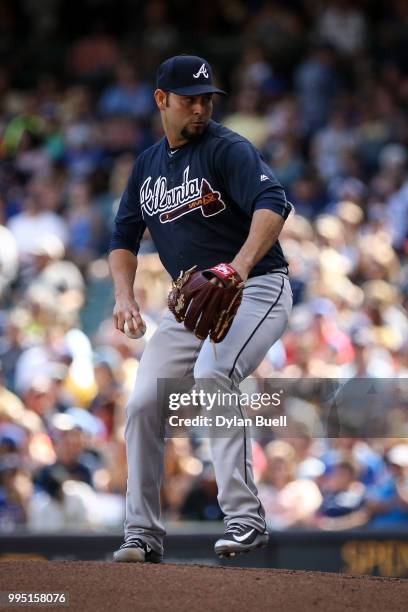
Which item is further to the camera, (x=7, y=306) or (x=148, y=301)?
(x=7, y=306)

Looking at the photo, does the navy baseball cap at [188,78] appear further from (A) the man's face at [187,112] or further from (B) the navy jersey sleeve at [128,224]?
(B) the navy jersey sleeve at [128,224]

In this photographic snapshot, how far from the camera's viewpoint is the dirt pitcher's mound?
465 centimetres

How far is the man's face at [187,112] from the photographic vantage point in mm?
5348

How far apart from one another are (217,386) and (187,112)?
1.16m

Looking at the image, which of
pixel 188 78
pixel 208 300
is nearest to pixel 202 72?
pixel 188 78

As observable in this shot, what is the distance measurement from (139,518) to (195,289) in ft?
3.37

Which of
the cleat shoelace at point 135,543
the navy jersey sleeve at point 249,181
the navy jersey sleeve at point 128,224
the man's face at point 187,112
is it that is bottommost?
the cleat shoelace at point 135,543

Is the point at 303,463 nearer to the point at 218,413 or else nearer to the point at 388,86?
the point at 218,413

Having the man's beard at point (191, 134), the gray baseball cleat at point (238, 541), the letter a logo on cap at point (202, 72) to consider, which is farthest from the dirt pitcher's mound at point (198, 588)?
the letter a logo on cap at point (202, 72)

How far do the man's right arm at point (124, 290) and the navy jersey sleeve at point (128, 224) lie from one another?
1.5 inches

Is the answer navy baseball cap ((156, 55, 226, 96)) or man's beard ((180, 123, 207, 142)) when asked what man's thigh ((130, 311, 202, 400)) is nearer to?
man's beard ((180, 123, 207, 142))

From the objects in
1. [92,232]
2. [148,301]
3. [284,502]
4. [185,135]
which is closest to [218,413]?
[185,135]

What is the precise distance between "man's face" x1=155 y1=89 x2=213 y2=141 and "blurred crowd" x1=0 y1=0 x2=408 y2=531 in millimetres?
3219

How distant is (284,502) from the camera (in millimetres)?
8266
